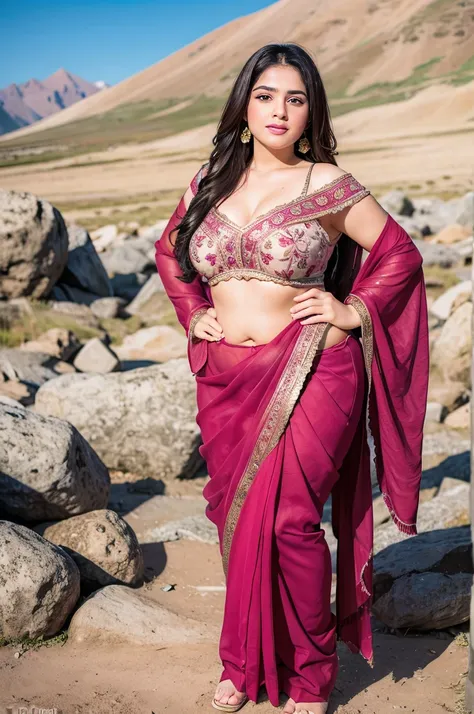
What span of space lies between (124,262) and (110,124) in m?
93.8

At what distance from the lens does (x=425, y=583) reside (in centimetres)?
404

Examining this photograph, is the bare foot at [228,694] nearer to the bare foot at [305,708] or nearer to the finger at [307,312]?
the bare foot at [305,708]

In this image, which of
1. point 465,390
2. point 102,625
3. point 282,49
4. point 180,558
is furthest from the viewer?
point 465,390

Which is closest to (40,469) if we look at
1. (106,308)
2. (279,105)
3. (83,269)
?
(279,105)

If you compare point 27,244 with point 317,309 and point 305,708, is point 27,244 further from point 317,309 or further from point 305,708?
point 305,708

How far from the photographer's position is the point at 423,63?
6994cm

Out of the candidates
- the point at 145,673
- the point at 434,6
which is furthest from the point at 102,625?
the point at 434,6

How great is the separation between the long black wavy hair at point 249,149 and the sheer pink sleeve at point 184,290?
6cm

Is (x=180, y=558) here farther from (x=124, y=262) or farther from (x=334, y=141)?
(x=124, y=262)

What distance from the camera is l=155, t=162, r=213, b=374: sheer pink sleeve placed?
11.6 ft

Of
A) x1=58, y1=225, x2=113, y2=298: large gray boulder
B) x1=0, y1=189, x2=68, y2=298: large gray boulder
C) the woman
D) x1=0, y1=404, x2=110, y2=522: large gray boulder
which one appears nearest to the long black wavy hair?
the woman

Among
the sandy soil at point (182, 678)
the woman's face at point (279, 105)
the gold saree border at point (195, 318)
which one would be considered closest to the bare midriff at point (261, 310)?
the gold saree border at point (195, 318)

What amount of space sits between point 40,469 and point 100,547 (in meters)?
0.53

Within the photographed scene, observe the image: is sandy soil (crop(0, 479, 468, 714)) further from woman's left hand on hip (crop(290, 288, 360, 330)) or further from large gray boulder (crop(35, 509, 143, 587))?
woman's left hand on hip (crop(290, 288, 360, 330))
